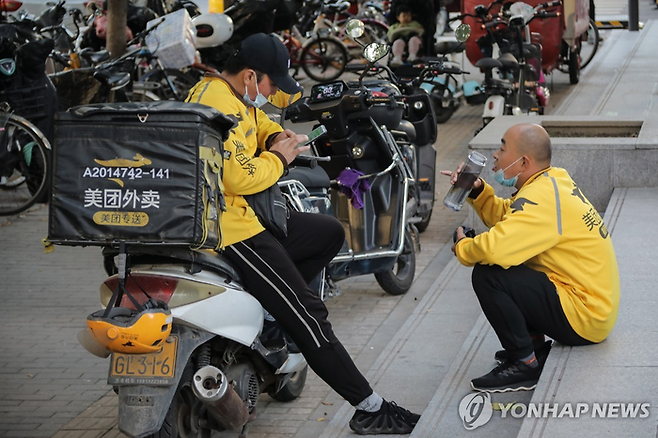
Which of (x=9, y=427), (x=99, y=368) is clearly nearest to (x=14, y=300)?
(x=99, y=368)

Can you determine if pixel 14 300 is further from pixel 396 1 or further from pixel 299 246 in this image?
pixel 396 1

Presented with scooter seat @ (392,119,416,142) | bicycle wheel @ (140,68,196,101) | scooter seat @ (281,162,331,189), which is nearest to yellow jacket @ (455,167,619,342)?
scooter seat @ (281,162,331,189)

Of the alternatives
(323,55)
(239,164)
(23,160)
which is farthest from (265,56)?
(323,55)

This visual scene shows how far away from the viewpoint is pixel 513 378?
14.4 feet

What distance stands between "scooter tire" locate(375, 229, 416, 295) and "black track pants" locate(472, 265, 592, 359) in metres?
2.31

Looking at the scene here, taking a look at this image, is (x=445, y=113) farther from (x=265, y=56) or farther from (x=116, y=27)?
(x=265, y=56)

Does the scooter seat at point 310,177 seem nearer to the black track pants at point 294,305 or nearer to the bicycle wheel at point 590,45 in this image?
the black track pants at point 294,305

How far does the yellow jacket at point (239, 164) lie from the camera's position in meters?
3.96

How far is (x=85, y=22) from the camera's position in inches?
642

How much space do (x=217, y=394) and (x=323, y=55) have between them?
43.5 ft

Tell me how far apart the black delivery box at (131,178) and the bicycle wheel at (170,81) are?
808 centimetres

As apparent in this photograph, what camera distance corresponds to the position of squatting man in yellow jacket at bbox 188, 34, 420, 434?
4.05m

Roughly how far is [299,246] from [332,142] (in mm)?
2055

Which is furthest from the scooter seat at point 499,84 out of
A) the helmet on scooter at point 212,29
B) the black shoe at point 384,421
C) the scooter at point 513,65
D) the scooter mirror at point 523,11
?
the black shoe at point 384,421
